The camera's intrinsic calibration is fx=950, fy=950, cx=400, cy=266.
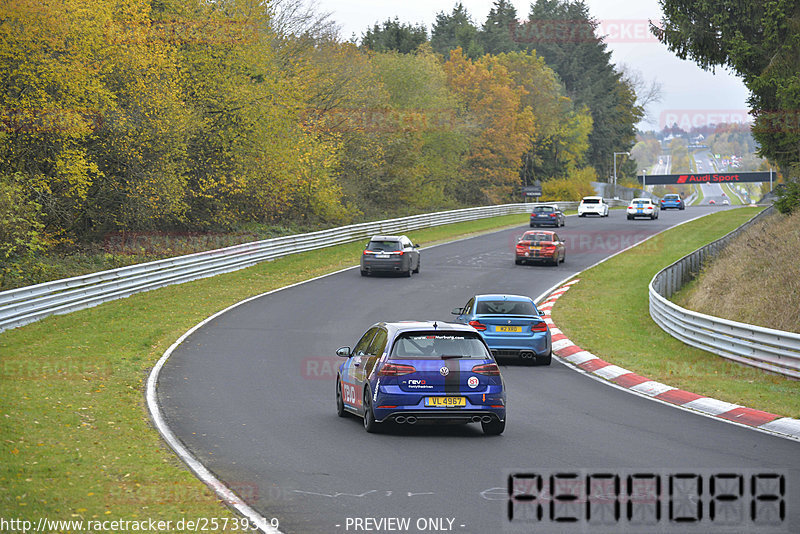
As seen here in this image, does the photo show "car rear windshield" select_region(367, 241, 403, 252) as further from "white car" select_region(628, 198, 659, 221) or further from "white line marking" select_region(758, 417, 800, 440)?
"white car" select_region(628, 198, 659, 221)

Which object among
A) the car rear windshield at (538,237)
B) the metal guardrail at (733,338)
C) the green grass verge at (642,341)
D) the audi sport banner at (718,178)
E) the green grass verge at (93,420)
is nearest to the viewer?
the green grass verge at (93,420)

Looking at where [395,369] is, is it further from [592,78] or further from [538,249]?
[592,78]

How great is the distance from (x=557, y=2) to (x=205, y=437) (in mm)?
155622

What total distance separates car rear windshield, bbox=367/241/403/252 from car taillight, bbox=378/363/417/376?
24.9 m

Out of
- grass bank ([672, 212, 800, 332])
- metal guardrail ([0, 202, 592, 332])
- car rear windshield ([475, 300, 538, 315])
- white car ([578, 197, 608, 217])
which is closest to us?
car rear windshield ([475, 300, 538, 315])

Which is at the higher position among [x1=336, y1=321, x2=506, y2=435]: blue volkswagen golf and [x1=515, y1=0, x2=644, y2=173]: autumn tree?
[x1=515, y1=0, x2=644, y2=173]: autumn tree

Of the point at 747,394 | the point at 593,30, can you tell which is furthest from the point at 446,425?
the point at 593,30

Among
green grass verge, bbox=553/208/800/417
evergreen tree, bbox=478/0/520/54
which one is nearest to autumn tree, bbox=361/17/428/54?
evergreen tree, bbox=478/0/520/54

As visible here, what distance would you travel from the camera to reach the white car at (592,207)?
7200 cm

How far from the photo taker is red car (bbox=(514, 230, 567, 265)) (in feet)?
135

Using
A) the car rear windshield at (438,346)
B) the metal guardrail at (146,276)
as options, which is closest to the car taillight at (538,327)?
the car rear windshield at (438,346)

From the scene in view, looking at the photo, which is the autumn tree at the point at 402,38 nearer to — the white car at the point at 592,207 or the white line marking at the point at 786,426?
the white car at the point at 592,207

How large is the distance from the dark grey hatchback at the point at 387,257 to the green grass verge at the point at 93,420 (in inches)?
334

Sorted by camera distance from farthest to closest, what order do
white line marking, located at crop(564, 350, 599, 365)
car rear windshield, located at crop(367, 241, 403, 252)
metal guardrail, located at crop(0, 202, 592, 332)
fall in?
car rear windshield, located at crop(367, 241, 403, 252)
metal guardrail, located at crop(0, 202, 592, 332)
white line marking, located at crop(564, 350, 599, 365)
